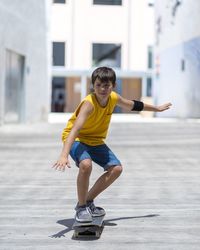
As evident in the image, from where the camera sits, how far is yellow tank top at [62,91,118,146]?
5289mm

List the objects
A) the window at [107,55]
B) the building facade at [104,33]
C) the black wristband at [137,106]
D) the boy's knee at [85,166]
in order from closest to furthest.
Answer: the boy's knee at [85,166]
the black wristband at [137,106]
the building facade at [104,33]
the window at [107,55]

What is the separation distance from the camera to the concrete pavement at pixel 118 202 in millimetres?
5098

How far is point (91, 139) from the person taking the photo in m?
5.47

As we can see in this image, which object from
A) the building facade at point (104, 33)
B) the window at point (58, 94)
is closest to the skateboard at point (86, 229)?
the building facade at point (104, 33)

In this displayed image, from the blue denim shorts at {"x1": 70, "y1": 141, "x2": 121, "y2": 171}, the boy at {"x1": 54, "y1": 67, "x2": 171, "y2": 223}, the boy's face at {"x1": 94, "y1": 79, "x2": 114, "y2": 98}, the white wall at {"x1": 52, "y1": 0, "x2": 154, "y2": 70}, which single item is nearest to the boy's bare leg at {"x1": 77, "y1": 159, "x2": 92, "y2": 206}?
the boy at {"x1": 54, "y1": 67, "x2": 171, "y2": 223}

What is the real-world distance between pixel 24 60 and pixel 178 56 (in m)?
12.8

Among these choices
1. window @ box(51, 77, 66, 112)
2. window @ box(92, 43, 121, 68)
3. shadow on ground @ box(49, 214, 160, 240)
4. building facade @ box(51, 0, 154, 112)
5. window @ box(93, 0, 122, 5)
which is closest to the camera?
shadow on ground @ box(49, 214, 160, 240)

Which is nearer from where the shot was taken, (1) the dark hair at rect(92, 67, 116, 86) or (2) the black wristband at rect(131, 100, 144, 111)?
(1) the dark hair at rect(92, 67, 116, 86)

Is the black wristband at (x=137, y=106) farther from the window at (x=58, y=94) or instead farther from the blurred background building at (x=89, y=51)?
the window at (x=58, y=94)

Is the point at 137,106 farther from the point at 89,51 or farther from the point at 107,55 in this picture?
the point at 107,55

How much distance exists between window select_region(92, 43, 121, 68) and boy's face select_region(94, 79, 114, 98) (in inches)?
1791

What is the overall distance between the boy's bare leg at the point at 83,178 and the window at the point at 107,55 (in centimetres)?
4553

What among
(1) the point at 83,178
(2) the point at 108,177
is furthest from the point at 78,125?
(2) the point at 108,177

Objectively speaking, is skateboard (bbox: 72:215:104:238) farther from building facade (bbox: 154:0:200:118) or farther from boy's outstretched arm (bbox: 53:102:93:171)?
building facade (bbox: 154:0:200:118)
